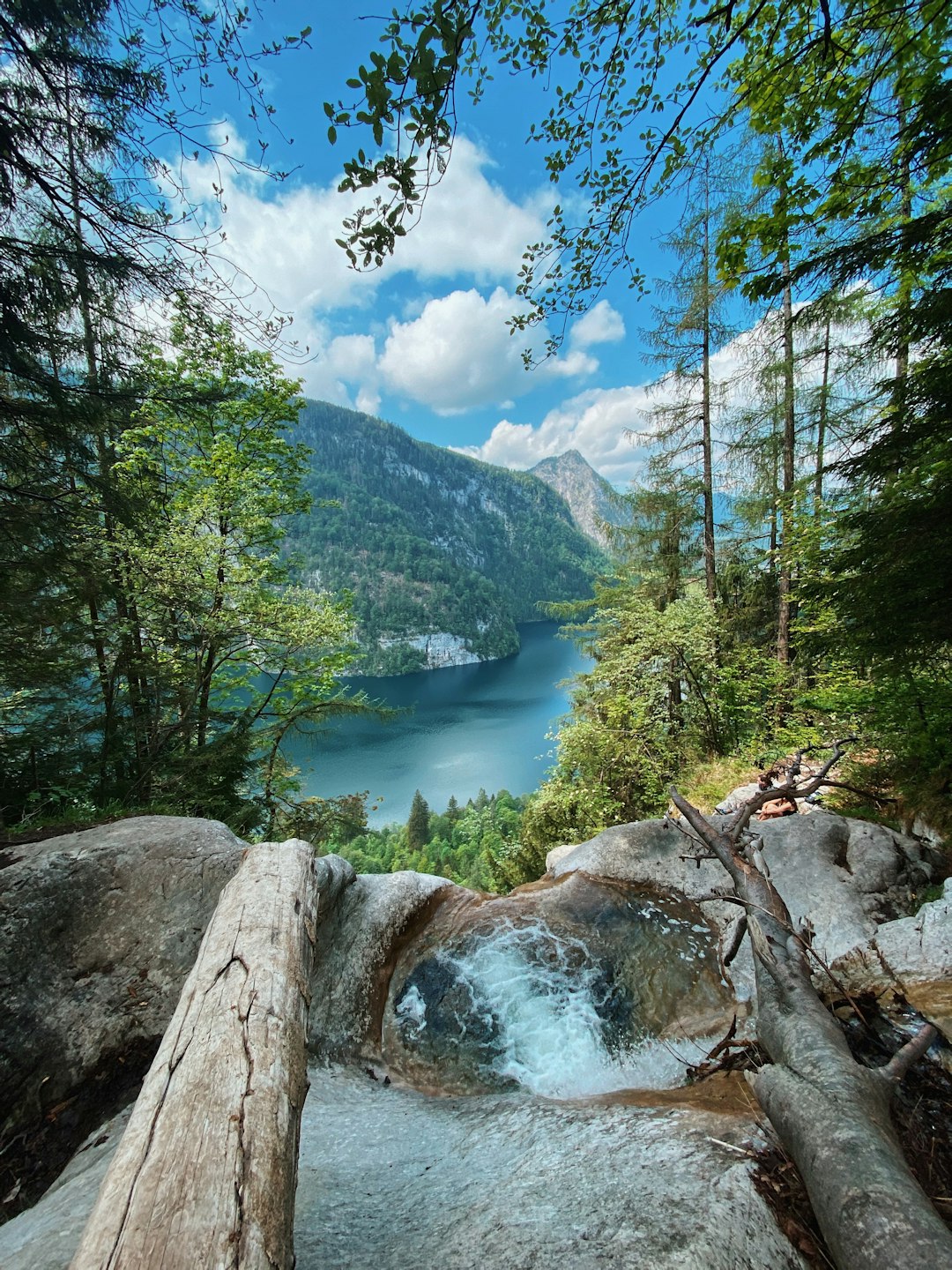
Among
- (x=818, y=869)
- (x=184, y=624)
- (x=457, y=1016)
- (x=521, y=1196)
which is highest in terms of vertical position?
(x=184, y=624)

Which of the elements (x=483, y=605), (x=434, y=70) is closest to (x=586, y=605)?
(x=434, y=70)

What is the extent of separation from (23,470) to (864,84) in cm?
602

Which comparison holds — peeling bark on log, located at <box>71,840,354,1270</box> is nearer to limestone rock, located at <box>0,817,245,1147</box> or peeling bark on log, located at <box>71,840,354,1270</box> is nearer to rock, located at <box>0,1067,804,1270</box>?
rock, located at <box>0,1067,804,1270</box>

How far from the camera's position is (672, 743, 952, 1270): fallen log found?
1338mm

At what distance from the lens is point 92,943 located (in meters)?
3.51

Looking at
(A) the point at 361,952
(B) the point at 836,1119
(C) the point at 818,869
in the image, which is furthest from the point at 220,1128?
(C) the point at 818,869

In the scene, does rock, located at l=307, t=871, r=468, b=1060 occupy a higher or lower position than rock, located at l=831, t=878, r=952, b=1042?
lower

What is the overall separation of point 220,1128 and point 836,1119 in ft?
6.99

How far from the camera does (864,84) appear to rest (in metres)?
2.56

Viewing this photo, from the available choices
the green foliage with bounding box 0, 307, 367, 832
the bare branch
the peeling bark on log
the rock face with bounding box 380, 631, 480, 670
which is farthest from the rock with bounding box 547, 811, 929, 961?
the rock face with bounding box 380, 631, 480, 670

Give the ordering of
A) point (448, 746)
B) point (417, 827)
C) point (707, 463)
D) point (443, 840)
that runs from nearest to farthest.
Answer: point (707, 463), point (417, 827), point (443, 840), point (448, 746)

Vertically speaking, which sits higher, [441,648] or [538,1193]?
[538,1193]

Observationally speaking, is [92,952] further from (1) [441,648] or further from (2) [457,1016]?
(1) [441,648]

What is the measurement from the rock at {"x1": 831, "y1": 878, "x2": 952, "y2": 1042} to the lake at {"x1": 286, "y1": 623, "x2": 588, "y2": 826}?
67.0ft
